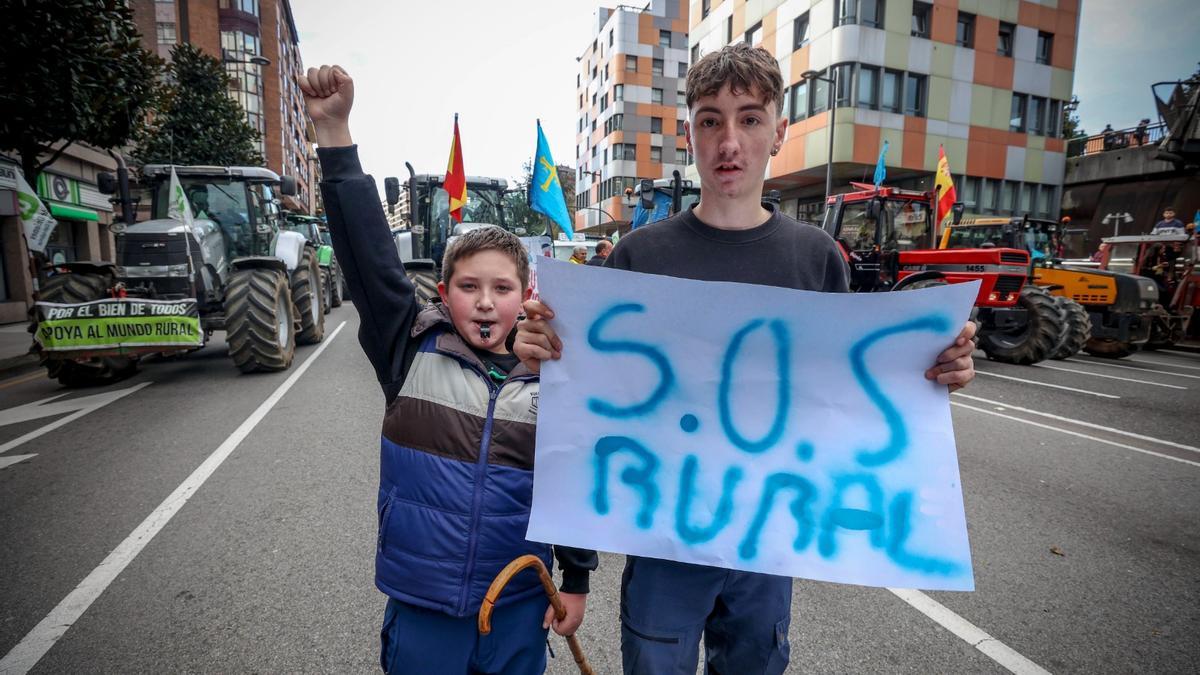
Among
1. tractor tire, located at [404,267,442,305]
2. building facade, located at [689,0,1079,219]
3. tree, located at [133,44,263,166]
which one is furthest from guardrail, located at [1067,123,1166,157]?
tree, located at [133,44,263,166]

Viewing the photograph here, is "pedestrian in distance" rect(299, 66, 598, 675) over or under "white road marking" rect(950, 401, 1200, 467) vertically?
over

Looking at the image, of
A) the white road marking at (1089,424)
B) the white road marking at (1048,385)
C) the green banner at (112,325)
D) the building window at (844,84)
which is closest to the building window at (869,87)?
the building window at (844,84)

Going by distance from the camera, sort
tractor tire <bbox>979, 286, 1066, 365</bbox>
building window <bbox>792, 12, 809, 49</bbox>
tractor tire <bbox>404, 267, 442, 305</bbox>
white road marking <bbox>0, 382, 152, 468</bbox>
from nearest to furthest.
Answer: white road marking <bbox>0, 382, 152, 468</bbox>, tractor tire <bbox>404, 267, 442, 305</bbox>, tractor tire <bbox>979, 286, 1066, 365</bbox>, building window <bbox>792, 12, 809, 49</bbox>

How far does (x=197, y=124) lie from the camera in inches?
697

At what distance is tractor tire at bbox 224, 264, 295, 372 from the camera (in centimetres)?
712

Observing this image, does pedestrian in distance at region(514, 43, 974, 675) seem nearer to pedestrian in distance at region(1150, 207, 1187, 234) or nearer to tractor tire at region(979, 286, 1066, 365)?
tractor tire at region(979, 286, 1066, 365)

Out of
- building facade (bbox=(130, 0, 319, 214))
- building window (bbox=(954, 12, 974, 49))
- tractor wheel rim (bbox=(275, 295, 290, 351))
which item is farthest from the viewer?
building facade (bbox=(130, 0, 319, 214))

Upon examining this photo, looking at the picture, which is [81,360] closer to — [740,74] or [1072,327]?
[740,74]

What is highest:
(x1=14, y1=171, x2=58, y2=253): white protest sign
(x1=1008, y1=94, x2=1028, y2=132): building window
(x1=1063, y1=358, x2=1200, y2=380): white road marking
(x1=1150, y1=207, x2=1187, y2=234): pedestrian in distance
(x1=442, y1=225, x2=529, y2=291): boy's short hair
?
(x1=1008, y1=94, x2=1028, y2=132): building window

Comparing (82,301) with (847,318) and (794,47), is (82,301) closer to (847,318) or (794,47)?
(847,318)

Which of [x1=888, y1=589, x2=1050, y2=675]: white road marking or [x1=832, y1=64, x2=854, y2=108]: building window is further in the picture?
[x1=832, y1=64, x2=854, y2=108]: building window

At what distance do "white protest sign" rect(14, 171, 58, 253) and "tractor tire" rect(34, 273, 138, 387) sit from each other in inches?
98.2

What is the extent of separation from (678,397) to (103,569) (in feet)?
10.6

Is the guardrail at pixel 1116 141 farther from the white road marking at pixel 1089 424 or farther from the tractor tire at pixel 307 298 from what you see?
the tractor tire at pixel 307 298
